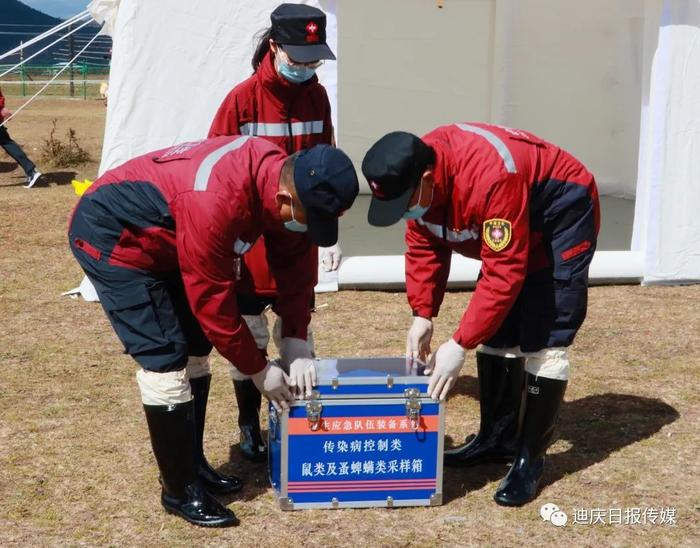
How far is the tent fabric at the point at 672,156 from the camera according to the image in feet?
21.3

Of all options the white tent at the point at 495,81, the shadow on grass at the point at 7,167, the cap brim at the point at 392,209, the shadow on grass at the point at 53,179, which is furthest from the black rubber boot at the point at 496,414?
the shadow on grass at the point at 7,167

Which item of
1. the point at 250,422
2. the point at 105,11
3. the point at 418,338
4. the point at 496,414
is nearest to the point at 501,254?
the point at 418,338

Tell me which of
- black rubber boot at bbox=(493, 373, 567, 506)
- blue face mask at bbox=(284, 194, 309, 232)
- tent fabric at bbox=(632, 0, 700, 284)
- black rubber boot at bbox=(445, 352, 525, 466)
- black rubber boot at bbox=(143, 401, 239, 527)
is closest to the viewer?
blue face mask at bbox=(284, 194, 309, 232)

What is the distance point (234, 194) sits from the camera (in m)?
3.05

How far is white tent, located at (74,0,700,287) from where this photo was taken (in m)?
6.27

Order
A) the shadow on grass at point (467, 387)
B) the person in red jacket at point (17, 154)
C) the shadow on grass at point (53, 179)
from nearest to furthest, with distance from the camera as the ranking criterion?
the shadow on grass at point (467, 387) → the person in red jacket at point (17, 154) → the shadow on grass at point (53, 179)

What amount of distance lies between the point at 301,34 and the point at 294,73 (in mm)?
173

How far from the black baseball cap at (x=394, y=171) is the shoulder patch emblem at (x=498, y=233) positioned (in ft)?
0.92

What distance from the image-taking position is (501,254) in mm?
3340

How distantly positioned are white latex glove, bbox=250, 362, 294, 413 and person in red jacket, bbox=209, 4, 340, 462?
512 mm

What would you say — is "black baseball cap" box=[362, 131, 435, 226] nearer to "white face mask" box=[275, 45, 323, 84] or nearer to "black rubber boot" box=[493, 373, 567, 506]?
"black rubber boot" box=[493, 373, 567, 506]

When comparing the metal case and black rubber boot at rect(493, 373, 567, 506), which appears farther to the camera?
black rubber boot at rect(493, 373, 567, 506)

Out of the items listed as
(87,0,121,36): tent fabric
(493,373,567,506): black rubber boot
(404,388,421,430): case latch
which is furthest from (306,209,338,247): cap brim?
(87,0,121,36): tent fabric

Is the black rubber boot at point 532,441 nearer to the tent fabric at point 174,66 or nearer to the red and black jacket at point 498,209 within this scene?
the red and black jacket at point 498,209
